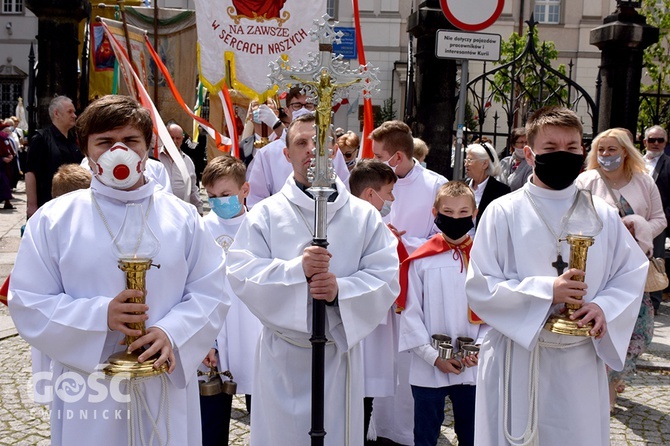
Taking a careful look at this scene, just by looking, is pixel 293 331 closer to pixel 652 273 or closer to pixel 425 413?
pixel 425 413

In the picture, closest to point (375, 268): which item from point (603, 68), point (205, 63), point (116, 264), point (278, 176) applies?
point (116, 264)

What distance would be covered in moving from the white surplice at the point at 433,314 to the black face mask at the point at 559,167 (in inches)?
44.2

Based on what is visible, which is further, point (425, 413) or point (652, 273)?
point (652, 273)

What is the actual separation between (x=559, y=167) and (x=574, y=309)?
0.64 meters

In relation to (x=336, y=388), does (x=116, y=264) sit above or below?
above

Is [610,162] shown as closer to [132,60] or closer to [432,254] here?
[432,254]

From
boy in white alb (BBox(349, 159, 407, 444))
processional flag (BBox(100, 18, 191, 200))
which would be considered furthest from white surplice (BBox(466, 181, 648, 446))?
processional flag (BBox(100, 18, 191, 200))

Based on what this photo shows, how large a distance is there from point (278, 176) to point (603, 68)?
476 centimetres

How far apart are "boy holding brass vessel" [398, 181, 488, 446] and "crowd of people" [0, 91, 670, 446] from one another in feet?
0.04

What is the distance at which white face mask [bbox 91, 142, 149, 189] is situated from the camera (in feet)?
9.93

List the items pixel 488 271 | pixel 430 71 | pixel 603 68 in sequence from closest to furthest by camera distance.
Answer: pixel 488 271 → pixel 430 71 → pixel 603 68

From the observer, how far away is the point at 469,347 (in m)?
4.39

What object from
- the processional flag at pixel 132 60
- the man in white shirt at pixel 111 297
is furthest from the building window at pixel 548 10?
the man in white shirt at pixel 111 297

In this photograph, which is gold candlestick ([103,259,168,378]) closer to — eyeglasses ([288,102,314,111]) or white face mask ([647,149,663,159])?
eyeglasses ([288,102,314,111])
